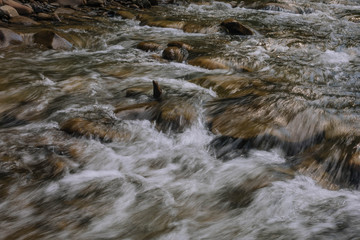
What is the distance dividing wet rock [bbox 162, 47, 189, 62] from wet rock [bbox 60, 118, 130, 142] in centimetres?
325

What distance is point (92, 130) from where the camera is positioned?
13.6ft

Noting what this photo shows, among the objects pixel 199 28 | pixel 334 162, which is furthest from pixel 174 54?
pixel 334 162

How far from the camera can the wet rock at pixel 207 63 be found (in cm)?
661

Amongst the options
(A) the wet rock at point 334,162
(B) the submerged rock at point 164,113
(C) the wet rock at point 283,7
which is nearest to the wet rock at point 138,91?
(B) the submerged rock at point 164,113

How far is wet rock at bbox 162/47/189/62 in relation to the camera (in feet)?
23.4

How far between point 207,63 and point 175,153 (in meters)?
3.21

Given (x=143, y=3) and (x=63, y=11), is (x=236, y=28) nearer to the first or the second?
(x=143, y=3)

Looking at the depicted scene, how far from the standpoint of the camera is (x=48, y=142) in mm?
4000

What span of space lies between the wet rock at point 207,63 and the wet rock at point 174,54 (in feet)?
1.02

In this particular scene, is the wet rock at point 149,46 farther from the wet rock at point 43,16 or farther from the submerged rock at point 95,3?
the submerged rock at point 95,3

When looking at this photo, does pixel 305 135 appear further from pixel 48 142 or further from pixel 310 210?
pixel 48 142

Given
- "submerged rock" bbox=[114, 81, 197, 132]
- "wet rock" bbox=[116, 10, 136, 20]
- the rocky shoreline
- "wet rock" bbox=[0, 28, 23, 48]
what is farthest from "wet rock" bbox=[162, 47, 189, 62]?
"wet rock" bbox=[116, 10, 136, 20]

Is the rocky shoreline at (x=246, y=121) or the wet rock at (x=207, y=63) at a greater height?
the wet rock at (x=207, y=63)

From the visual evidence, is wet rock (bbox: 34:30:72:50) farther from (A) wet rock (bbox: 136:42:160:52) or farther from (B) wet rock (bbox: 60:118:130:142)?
(B) wet rock (bbox: 60:118:130:142)
